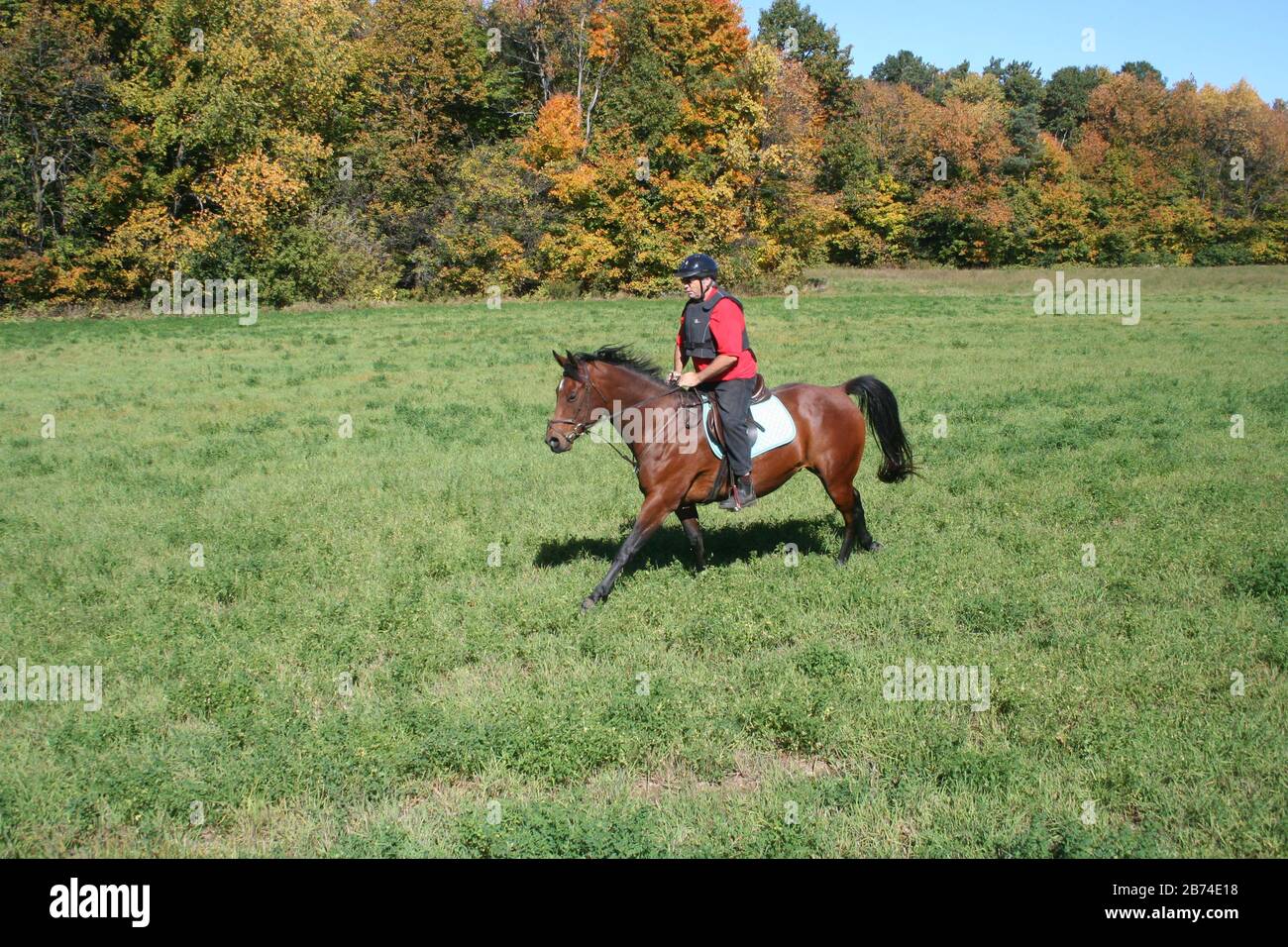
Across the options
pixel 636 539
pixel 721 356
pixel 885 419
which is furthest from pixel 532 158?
pixel 636 539

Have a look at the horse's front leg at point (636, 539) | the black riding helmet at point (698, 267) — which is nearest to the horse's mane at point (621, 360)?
the black riding helmet at point (698, 267)

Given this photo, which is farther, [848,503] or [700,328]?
[848,503]

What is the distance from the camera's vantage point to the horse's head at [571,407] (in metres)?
8.66

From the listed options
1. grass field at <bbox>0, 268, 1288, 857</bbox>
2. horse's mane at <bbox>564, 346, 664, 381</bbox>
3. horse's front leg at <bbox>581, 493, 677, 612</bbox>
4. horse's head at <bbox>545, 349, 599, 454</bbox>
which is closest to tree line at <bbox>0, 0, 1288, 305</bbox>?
grass field at <bbox>0, 268, 1288, 857</bbox>

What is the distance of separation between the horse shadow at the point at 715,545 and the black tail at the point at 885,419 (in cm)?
104

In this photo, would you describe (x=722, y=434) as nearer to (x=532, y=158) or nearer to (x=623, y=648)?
(x=623, y=648)

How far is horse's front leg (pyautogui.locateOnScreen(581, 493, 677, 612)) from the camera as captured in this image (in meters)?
8.66

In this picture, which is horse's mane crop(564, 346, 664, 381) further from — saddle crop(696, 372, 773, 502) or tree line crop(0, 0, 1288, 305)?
tree line crop(0, 0, 1288, 305)

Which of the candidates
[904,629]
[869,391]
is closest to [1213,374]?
[869,391]

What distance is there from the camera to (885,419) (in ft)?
34.3

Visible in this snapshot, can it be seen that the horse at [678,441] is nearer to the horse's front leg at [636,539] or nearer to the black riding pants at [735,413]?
the horse's front leg at [636,539]

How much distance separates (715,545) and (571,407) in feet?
8.94

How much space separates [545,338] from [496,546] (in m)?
21.5

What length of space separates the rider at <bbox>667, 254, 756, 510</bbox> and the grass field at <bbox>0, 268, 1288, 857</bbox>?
4.11 ft
